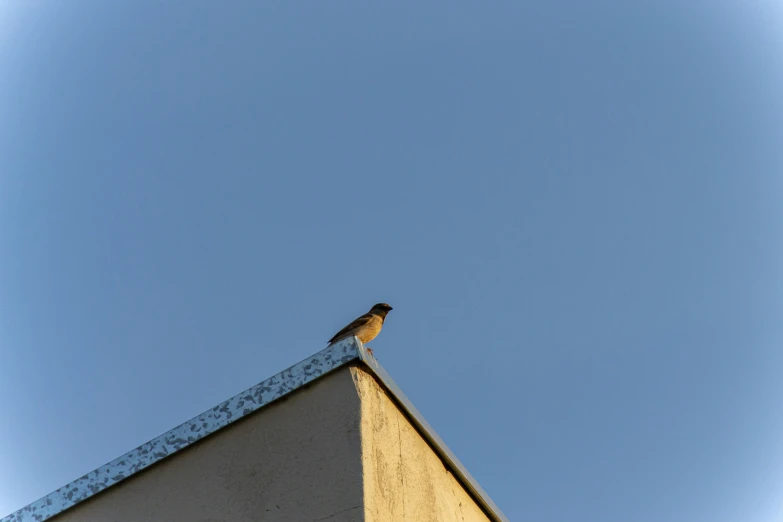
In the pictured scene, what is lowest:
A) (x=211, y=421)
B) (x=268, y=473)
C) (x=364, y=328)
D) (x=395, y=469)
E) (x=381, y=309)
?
(x=395, y=469)

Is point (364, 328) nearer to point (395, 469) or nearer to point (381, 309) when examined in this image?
point (381, 309)

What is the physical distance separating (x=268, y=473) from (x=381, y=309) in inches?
282

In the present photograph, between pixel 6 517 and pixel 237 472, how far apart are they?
1520mm

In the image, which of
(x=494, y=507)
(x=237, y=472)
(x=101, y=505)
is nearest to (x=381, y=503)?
(x=237, y=472)

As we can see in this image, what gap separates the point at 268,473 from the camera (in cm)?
407

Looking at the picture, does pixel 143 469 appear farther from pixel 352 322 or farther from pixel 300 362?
pixel 352 322

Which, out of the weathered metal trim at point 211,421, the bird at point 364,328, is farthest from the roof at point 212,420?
the bird at point 364,328

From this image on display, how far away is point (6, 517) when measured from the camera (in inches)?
181

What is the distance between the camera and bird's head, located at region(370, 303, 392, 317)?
1107 cm

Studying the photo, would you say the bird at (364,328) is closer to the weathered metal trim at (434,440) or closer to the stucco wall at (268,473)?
the weathered metal trim at (434,440)

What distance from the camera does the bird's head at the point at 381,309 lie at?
11.1m

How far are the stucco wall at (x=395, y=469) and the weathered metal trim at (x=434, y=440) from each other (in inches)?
1.5

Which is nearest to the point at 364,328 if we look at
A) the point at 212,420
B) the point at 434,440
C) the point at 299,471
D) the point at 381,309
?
the point at 381,309

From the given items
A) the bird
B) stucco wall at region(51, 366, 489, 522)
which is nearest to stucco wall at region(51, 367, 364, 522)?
stucco wall at region(51, 366, 489, 522)
